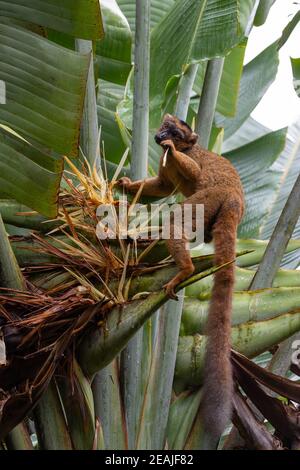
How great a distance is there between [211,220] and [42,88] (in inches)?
26.5

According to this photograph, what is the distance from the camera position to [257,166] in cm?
401

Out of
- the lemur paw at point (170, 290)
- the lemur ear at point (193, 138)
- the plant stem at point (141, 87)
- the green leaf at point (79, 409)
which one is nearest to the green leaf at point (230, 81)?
the lemur ear at point (193, 138)

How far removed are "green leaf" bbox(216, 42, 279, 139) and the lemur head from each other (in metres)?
1.19

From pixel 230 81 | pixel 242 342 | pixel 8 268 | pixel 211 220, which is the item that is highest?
pixel 230 81

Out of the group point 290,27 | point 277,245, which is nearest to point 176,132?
point 277,245

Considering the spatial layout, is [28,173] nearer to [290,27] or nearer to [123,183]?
[123,183]

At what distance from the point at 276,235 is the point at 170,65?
722 millimetres

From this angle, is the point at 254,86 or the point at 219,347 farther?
the point at 254,86

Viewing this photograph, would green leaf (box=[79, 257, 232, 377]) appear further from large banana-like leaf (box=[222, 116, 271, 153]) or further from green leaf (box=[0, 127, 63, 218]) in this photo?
large banana-like leaf (box=[222, 116, 271, 153])

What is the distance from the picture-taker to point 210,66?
294cm

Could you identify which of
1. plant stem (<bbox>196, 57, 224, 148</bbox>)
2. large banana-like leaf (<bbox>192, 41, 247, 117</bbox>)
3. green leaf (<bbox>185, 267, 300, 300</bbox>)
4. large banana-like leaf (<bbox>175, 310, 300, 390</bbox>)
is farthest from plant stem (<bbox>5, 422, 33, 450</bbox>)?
large banana-like leaf (<bbox>192, 41, 247, 117</bbox>)

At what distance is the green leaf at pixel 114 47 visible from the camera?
3312 mm

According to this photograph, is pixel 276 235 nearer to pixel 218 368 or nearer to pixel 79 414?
pixel 218 368
